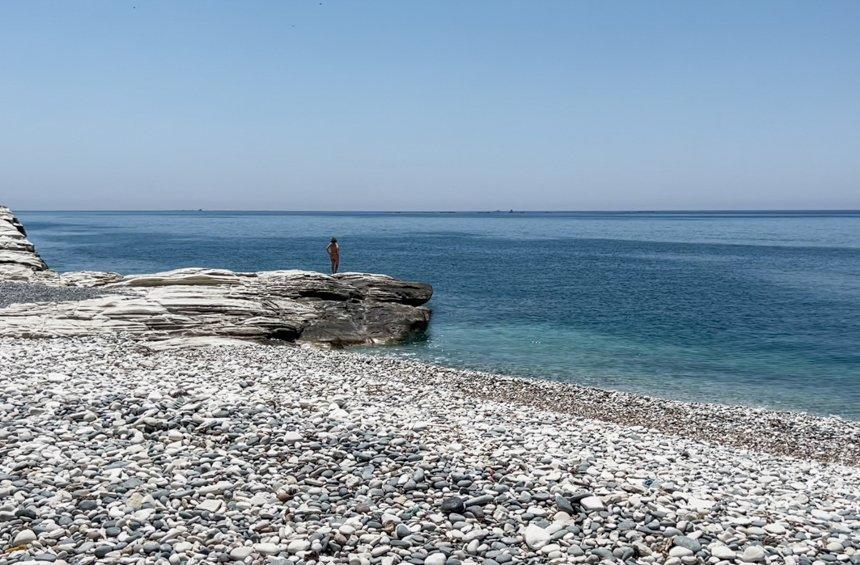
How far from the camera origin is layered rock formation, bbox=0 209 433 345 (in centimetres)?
2667

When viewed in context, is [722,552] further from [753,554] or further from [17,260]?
[17,260]

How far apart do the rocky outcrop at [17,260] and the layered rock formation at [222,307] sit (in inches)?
2.6

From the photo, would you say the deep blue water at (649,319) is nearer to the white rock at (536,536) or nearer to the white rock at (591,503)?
the white rock at (591,503)

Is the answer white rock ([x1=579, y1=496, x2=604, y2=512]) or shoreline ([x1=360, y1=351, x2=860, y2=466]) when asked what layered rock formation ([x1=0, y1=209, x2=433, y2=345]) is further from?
white rock ([x1=579, y1=496, x2=604, y2=512])

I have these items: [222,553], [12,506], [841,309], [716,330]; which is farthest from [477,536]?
[841,309]

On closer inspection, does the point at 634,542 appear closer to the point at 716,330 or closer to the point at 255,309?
the point at 255,309

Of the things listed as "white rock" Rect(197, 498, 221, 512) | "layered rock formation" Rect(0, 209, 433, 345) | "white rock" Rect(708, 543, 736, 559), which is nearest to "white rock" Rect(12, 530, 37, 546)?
"white rock" Rect(197, 498, 221, 512)

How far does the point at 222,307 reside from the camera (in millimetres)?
30531

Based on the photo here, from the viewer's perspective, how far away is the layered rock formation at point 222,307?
26.7 meters

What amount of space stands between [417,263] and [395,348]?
48891 millimetres

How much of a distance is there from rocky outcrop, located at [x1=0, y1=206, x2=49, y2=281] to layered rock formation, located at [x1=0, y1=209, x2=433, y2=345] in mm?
66

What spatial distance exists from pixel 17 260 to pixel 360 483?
3896cm

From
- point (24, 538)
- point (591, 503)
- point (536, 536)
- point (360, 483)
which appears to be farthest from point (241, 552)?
point (591, 503)

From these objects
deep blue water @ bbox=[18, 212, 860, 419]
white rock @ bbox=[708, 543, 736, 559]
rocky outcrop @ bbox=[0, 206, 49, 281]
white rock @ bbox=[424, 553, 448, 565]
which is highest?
rocky outcrop @ bbox=[0, 206, 49, 281]
